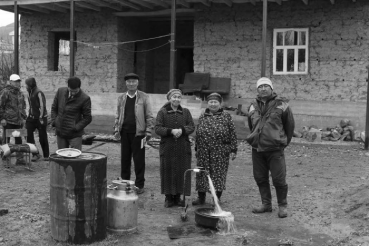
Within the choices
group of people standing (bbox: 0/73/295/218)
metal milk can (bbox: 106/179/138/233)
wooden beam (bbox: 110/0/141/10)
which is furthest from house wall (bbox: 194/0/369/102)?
metal milk can (bbox: 106/179/138/233)

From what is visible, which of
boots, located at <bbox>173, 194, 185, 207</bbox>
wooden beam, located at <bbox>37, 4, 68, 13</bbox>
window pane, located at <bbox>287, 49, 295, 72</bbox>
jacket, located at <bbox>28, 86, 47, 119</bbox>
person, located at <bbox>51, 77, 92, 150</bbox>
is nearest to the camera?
boots, located at <bbox>173, 194, 185, 207</bbox>

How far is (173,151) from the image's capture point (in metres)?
6.40

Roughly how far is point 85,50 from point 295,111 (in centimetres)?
749

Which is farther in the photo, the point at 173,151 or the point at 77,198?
the point at 173,151

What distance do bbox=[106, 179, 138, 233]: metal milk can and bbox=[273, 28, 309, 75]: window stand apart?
9.91 m

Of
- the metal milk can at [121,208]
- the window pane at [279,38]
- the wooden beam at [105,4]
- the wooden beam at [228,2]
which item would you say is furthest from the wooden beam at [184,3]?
the metal milk can at [121,208]

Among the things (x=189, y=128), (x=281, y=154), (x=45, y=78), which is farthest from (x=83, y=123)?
(x=45, y=78)

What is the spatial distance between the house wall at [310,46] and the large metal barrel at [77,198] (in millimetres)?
10186

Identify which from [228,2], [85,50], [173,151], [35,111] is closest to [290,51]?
[228,2]

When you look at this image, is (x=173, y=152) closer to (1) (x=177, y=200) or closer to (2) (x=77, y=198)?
(1) (x=177, y=200)

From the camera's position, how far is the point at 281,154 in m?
6.00

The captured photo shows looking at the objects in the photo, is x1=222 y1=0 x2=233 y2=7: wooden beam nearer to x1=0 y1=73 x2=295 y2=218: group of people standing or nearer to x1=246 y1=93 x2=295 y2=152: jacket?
x1=0 y1=73 x2=295 y2=218: group of people standing

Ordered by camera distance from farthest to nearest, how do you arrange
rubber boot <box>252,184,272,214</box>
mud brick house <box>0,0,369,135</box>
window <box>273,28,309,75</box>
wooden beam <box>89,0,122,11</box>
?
wooden beam <box>89,0,122,11</box>
window <box>273,28,309,75</box>
mud brick house <box>0,0,369,135</box>
rubber boot <box>252,184,272,214</box>

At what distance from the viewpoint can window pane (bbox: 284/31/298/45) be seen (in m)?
14.1
